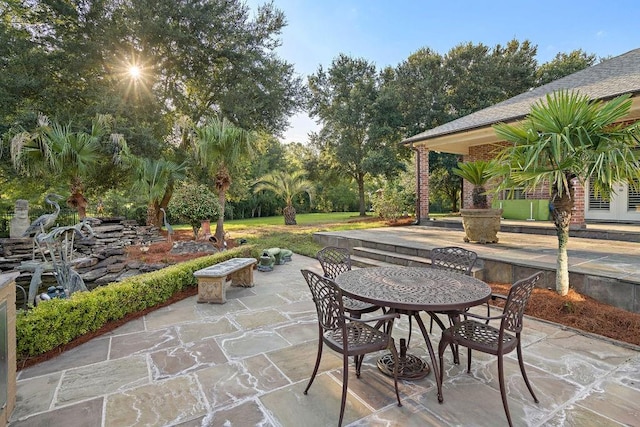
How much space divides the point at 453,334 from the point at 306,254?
19.4 feet

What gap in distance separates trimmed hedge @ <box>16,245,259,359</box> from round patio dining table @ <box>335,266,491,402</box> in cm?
269

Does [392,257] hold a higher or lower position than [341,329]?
lower

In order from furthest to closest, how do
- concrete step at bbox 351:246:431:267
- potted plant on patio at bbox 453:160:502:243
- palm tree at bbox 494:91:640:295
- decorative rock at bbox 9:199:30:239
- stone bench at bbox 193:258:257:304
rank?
decorative rock at bbox 9:199:30:239
potted plant on patio at bbox 453:160:502:243
concrete step at bbox 351:246:431:267
stone bench at bbox 193:258:257:304
palm tree at bbox 494:91:640:295

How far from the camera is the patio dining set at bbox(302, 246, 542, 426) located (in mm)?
2059

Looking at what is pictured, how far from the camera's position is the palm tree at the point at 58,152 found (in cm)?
718

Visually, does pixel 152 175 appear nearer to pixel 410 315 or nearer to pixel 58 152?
pixel 58 152

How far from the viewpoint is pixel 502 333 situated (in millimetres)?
2059

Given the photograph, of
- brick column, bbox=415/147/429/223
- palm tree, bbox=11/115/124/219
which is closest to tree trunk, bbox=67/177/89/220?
palm tree, bbox=11/115/124/219

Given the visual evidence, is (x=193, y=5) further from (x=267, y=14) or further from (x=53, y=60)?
(x=53, y=60)

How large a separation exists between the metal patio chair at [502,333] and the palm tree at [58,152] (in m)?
9.05

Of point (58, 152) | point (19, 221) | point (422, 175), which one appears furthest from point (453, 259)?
point (19, 221)

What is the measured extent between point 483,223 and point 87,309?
22.1ft

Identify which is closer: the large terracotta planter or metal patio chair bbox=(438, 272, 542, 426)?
metal patio chair bbox=(438, 272, 542, 426)

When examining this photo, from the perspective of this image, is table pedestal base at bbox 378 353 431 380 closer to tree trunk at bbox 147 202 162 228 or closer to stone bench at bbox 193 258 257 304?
stone bench at bbox 193 258 257 304
